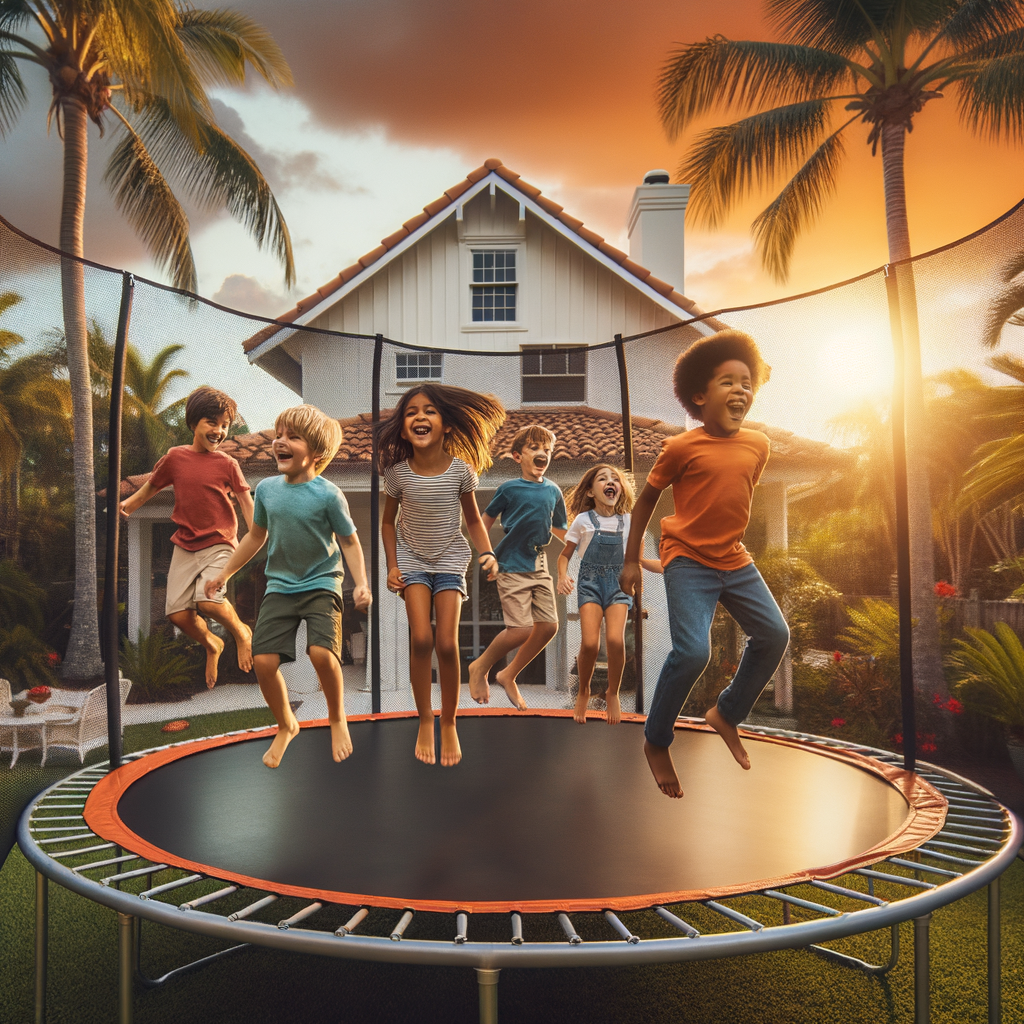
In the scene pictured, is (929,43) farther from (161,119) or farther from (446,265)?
(161,119)

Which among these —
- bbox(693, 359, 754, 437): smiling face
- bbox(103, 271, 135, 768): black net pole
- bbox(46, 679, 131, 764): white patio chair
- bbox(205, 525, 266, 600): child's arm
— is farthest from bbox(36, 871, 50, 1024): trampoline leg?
bbox(46, 679, 131, 764): white patio chair

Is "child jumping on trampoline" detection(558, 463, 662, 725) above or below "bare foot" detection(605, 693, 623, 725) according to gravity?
above

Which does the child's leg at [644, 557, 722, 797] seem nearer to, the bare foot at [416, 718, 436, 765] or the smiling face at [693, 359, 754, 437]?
the smiling face at [693, 359, 754, 437]

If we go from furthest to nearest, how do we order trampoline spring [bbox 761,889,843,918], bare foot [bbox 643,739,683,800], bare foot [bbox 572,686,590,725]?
bare foot [bbox 572,686,590,725], bare foot [bbox 643,739,683,800], trampoline spring [bbox 761,889,843,918]

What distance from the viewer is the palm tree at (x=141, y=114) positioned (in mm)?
5395

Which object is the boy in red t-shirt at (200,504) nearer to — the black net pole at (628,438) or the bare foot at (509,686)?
the bare foot at (509,686)

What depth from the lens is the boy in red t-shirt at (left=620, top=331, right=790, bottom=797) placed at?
1901 millimetres

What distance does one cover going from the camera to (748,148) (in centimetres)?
774

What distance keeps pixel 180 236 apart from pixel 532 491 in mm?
7502

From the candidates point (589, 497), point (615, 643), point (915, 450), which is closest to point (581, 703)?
point (615, 643)

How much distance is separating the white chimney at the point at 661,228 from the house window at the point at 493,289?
1742 mm

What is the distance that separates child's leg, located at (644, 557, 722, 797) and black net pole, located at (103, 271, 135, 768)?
219 centimetres

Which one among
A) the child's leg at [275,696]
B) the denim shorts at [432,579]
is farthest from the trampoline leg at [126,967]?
the denim shorts at [432,579]

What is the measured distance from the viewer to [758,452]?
6.41ft
